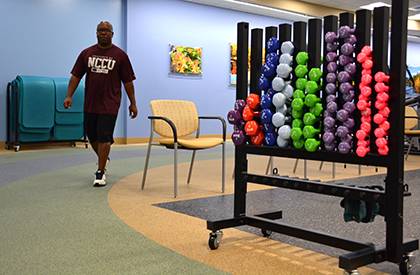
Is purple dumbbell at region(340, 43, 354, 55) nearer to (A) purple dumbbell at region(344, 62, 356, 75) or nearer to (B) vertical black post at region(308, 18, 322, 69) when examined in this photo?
(A) purple dumbbell at region(344, 62, 356, 75)

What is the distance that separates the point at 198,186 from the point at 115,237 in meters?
1.74

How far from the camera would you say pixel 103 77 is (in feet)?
13.5

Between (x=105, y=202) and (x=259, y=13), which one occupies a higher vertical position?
(x=259, y=13)

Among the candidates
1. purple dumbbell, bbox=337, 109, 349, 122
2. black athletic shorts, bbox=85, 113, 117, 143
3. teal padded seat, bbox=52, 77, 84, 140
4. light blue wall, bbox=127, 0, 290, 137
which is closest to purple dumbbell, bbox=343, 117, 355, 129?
purple dumbbell, bbox=337, 109, 349, 122

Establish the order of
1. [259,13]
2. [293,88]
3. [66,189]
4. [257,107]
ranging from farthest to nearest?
[259,13]
[66,189]
[257,107]
[293,88]

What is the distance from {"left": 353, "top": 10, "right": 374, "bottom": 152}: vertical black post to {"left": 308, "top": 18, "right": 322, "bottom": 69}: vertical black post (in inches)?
7.5

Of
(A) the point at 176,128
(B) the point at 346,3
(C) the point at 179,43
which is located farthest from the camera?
(B) the point at 346,3

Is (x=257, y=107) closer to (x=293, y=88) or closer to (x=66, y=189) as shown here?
(x=293, y=88)

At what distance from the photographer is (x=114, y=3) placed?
880 centimetres

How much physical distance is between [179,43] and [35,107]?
11.2ft

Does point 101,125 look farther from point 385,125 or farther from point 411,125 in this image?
point 411,125

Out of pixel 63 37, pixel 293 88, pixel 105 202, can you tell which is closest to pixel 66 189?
pixel 105 202

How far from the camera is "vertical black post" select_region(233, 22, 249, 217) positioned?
Result: 2.45 meters

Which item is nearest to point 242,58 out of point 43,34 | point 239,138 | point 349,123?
point 239,138
